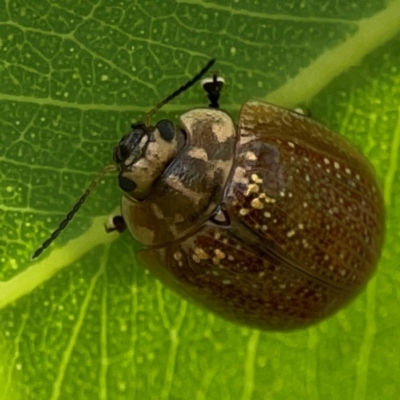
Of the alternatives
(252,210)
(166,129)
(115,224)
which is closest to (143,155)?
(166,129)

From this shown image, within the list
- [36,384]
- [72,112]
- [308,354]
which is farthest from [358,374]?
[72,112]

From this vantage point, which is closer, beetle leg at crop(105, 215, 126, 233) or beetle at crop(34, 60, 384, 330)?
beetle at crop(34, 60, 384, 330)

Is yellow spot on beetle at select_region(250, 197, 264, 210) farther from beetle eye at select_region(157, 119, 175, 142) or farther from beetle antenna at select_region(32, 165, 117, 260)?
beetle antenna at select_region(32, 165, 117, 260)

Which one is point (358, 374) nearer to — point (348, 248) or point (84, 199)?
point (348, 248)

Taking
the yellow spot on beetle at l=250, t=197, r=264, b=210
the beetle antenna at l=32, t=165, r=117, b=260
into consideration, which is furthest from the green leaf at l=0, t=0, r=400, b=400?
the yellow spot on beetle at l=250, t=197, r=264, b=210

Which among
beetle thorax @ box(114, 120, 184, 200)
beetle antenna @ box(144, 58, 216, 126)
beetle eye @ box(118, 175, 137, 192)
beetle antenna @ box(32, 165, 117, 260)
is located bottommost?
beetle antenna @ box(32, 165, 117, 260)

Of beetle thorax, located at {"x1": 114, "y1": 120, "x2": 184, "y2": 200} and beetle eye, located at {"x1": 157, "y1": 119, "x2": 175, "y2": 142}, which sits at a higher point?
beetle eye, located at {"x1": 157, "y1": 119, "x2": 175, "y2": 142}

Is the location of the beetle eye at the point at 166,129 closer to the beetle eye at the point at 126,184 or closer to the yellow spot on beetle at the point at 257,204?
the beetle eye at the point at 126,184
